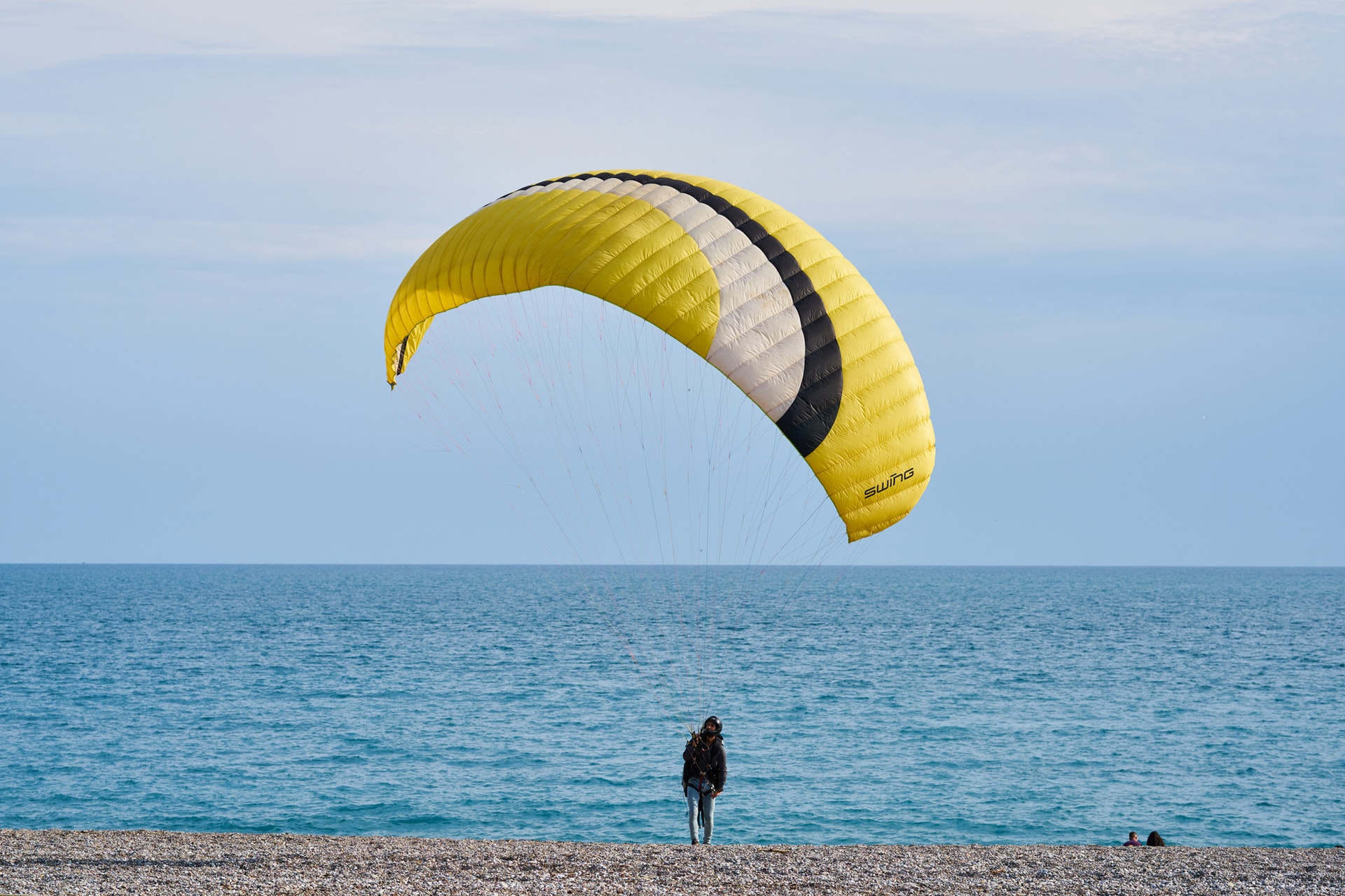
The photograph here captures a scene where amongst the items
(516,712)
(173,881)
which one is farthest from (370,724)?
(173,881)

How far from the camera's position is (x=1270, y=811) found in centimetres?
2197

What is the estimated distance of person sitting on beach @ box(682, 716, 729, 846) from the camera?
1191cm

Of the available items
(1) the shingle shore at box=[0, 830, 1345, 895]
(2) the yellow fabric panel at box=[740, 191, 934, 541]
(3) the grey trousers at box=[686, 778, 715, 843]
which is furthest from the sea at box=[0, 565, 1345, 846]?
(2) the yellow fabric panel at box=[740, 191, 934, 541]

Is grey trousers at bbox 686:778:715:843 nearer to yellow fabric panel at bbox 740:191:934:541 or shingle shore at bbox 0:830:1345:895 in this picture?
shingle shore at bbox 0:830:1345:895

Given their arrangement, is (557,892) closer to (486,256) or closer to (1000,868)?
(1000,868)

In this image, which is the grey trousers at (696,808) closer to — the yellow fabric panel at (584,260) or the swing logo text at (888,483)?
the swing logo text at (888,483)

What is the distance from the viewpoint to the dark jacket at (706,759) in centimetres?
1193

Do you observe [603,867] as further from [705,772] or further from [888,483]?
[888,483]

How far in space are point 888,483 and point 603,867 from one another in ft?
15.3

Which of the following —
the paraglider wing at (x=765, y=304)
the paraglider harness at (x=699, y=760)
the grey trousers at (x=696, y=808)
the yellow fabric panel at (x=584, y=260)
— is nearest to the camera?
the paraglider wing at (x=765, y=304)

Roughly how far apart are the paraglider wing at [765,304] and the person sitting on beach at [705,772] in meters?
2.89

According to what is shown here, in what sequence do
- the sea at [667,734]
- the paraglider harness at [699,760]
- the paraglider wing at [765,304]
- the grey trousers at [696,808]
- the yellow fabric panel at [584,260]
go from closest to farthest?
the paraglider wing at [765,304] < the yellow fabric panel at [584,260] < the paraglider harness at [699,760] < the grey trousers at [696,808] < the sea at [667,734]

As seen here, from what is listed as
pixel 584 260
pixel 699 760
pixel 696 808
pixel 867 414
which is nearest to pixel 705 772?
pixel 699 760

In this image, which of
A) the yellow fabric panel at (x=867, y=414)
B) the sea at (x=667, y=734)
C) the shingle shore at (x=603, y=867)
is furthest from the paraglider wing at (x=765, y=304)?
the sea at (x=667, y=734)
